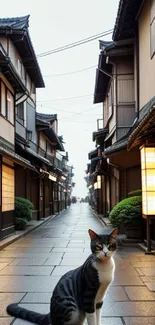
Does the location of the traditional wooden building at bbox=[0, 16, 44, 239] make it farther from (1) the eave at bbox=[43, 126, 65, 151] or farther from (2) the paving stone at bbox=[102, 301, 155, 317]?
(2) the paving stone at bbox=[102, 301, 155, 317]

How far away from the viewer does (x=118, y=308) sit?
574 centimetres

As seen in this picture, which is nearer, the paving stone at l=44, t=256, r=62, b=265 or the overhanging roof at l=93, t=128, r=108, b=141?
the paving stone at l=44, t=256, r=62, b=265

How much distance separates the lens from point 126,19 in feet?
46.2

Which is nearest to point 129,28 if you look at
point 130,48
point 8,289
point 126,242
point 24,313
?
point 130,48

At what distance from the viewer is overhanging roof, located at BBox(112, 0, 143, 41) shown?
12.6 meters

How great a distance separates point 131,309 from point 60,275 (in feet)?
8.94

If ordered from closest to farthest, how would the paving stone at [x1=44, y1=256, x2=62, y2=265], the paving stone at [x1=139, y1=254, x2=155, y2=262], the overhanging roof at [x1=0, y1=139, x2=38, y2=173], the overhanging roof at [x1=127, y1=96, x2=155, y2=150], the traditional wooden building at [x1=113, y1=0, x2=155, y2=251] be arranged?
the overhanging roof at [x1=127, y1=96, x2=155, y2=150] < the paving stone at [x1=44, y1=256, x2=62, y2=265] < the paving stone at [x1=139, y1=254, x2=155, y2=262] < the traditional wooden building at [x1=113, y1=0, x2=155, y2=251] < the overhanging roof at [x1=0, y1=139, x2=38, y2=173]

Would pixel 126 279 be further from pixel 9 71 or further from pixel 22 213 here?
pixel 22 213

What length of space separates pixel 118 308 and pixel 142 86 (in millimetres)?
9554

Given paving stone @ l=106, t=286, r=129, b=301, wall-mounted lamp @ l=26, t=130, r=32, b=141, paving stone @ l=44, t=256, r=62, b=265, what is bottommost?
paving stone @ l=44, t=256, r=62, b=265

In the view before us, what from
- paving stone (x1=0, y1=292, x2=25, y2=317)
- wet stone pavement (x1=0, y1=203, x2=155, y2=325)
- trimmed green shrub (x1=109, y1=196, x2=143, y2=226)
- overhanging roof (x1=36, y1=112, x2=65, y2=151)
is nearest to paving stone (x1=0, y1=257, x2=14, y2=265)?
wet stone pavement (x1=0, y1=203, x2=155, y2=325)

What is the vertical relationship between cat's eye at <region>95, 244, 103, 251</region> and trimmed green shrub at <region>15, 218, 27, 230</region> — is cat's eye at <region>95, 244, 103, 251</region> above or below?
above

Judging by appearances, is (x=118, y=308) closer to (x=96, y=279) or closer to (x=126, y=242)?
(x=96, y=279)

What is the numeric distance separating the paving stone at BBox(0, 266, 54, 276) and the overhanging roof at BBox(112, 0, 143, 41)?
8324mm
